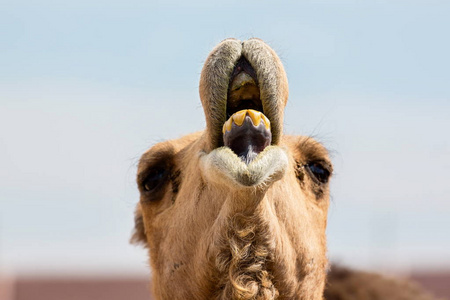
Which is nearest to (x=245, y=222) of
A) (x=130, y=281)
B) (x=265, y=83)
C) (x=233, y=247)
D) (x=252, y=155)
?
(x=233, y=247)

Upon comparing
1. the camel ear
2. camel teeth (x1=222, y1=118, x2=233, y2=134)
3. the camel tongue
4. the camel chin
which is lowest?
the camel chin

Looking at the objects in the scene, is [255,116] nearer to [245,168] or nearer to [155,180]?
[245,168]

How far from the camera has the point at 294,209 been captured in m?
4.69

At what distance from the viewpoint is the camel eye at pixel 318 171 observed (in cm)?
542

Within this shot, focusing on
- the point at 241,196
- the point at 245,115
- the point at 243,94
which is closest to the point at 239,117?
the point at 245,115

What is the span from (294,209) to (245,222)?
2.11 feet

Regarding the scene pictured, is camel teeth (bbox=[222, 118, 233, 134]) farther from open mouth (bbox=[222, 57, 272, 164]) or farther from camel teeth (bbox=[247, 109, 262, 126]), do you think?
camel teeth (bbox=[247, 109, 262, 126])

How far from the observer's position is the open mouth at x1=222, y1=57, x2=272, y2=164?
394cm

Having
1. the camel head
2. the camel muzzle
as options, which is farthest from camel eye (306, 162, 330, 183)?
the camel muzzle

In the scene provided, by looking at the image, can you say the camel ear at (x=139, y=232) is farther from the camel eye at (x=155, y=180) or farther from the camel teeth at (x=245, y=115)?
the camel teeth at (x=245, y=115)

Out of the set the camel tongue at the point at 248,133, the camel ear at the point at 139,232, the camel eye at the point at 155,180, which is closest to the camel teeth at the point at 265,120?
the camel tongue at the point at 248,133

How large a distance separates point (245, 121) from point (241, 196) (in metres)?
0.43

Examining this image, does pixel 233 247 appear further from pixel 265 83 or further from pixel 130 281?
pixel 130 281

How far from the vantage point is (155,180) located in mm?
5562
